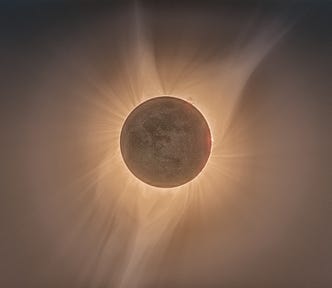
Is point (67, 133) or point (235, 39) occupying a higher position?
point (235, 39)

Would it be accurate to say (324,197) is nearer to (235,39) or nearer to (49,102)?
(235,39)

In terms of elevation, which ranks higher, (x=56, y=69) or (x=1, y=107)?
(x=56, y=69)

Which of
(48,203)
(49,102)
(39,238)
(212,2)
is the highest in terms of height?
(212,2)

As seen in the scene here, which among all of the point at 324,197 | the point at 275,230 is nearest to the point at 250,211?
the point at 275,230

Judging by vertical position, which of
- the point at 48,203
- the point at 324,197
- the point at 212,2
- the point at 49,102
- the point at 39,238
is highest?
the point at 212,2

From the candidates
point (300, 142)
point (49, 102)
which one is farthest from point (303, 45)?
point (49, 102)

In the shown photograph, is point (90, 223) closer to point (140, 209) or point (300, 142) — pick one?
point (140, 209)
